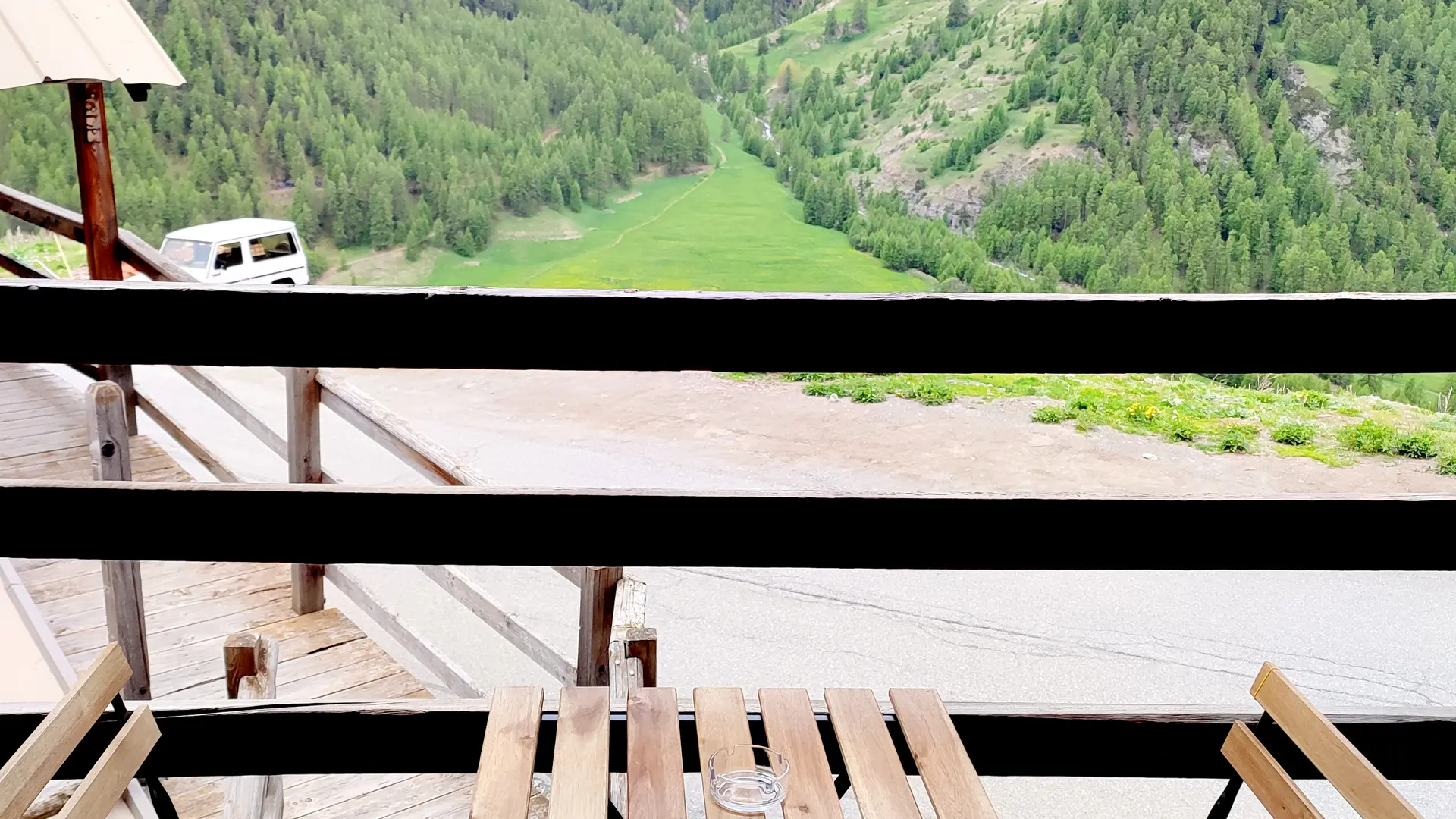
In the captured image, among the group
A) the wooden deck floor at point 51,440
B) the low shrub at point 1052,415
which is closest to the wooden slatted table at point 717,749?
the wooden deck floor at point 51,440

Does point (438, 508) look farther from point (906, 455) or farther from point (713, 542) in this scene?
point (906, 455)

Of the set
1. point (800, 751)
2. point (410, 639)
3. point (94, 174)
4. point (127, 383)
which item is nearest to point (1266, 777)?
point (800, 751)

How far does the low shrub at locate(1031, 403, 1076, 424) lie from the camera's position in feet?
56.8

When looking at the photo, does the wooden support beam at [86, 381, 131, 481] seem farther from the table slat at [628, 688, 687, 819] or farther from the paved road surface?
the paved road surface

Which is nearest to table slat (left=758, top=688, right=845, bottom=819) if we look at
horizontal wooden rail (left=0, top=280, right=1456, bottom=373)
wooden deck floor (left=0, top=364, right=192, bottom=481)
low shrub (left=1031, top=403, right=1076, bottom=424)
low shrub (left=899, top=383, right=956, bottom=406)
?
horizontal wooden rail (left=0, top=280, right=1456, bottom=373)

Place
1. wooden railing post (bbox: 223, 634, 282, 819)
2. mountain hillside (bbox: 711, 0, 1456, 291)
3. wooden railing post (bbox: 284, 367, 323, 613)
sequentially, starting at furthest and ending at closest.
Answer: mountain hillside (bbox: 711, 0, 1456, 291) → wooden railing post (bbox: 284, 367, 323, 613) → wooden railing post (bbox: 223, 634, 282, 819)

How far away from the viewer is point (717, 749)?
1.10 m

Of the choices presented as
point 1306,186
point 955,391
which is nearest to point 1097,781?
point 955,391

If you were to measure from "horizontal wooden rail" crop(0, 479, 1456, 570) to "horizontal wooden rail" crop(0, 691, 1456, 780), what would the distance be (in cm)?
21

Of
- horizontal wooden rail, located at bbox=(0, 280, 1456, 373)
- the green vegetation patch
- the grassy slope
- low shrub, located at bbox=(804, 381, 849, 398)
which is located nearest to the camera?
horizontal wooden rail, located at bbox=(0, 280, 1456, 373)

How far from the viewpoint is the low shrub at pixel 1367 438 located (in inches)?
615

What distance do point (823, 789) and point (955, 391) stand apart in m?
18.0

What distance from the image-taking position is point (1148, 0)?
2789 cm

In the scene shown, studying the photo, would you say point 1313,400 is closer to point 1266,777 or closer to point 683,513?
point 1266,777
